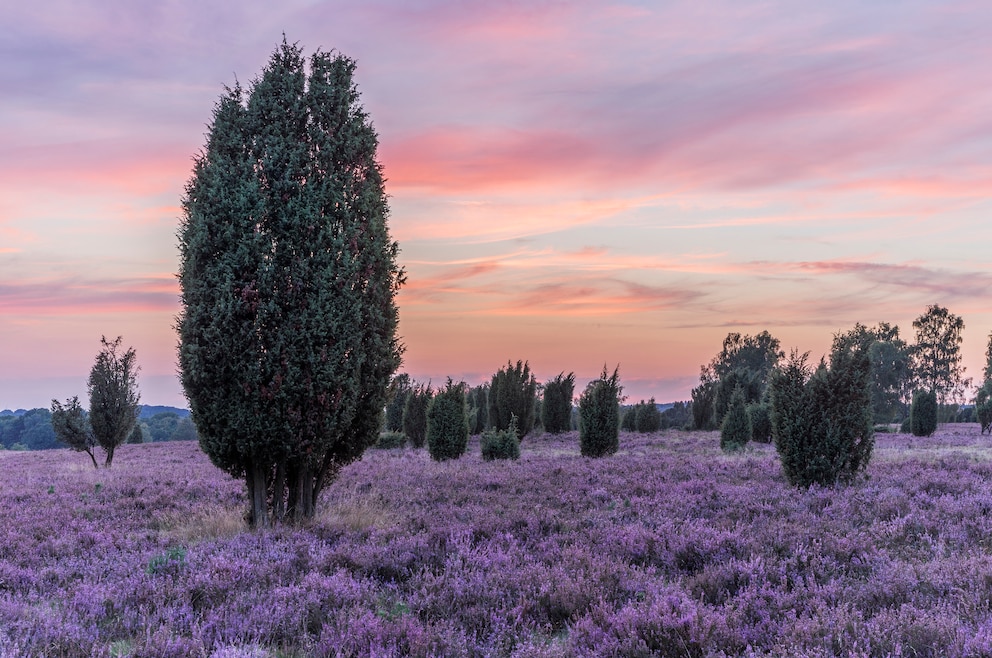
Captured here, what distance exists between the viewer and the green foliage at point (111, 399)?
27141 mm

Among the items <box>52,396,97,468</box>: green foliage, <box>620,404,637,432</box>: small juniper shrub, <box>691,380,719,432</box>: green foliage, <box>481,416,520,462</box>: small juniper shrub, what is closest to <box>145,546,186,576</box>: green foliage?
<box>481,416,520,462</box>: small juniper shrub

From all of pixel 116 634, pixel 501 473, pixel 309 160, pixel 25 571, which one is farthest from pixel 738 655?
pixel 501 473

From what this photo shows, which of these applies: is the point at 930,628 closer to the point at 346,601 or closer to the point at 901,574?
the point at 901,574

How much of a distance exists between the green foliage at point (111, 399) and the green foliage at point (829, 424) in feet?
88.0

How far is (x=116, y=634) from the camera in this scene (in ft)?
16.9

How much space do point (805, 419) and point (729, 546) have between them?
6.76m

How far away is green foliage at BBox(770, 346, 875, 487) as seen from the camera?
41.8ft

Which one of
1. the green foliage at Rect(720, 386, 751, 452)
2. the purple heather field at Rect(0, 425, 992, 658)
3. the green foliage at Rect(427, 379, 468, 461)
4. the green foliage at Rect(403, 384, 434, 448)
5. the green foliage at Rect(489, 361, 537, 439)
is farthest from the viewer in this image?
the green foliage at Rect(489, 361, 537, 439)

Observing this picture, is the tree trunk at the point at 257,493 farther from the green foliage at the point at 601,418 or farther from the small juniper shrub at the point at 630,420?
the small juniper shrub at the point at 630,420

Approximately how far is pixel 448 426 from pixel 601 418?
620 cm

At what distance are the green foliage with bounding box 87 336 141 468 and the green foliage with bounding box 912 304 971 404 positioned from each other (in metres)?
104

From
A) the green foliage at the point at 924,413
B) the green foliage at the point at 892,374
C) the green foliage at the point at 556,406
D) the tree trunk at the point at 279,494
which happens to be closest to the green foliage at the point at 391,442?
the green foliage at the point at 556,406

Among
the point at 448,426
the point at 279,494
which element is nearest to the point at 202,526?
the point at 279,494

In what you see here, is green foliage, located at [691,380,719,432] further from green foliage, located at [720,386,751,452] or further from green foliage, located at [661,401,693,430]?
green foliage, located at [720,386,751,452]
